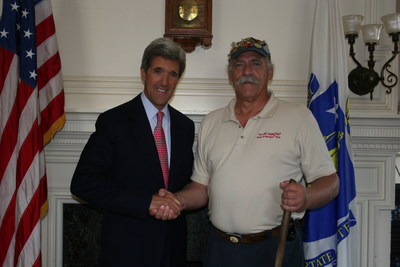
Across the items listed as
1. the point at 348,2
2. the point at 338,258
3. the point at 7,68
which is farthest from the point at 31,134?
the point at 348,2

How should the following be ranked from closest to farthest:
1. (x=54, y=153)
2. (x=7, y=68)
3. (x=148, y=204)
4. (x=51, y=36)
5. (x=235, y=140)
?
1. (x=148, y=204)
2. (x=235, y=140)
3. (x=7, y=68)
4. (x=51, y=36)
5. (x=54, y=153)

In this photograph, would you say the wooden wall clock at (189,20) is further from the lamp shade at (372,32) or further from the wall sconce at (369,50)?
the lamp shade at (372,32)

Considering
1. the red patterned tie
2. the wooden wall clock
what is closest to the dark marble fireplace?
the red patterned tie

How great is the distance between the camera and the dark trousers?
1874 mm

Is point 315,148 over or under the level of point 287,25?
under

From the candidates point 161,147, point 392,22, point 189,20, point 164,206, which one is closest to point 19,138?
point 161,147

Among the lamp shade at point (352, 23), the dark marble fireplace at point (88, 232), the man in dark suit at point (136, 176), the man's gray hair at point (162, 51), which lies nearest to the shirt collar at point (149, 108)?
the man in dark suit at point (136, 176)

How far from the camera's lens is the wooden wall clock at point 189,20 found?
2658 mm

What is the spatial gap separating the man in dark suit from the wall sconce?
118cm

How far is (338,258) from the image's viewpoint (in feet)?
7.97

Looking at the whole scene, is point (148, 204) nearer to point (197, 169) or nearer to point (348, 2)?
point (197, 169)

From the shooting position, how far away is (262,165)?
189 cm

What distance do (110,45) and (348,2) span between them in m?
1.56

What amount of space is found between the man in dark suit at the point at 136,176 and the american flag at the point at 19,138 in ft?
1.82
